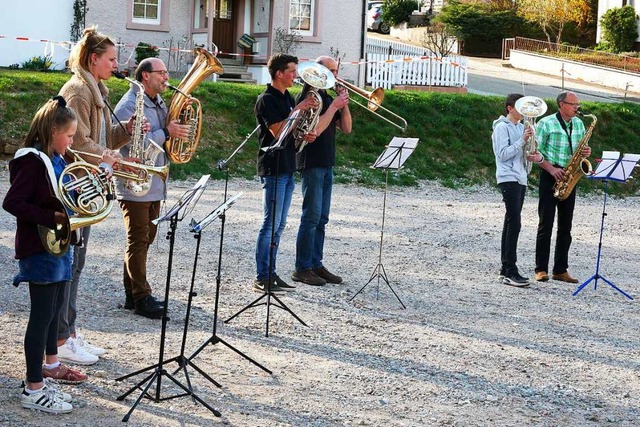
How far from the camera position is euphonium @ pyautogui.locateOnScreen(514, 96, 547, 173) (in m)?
10.2

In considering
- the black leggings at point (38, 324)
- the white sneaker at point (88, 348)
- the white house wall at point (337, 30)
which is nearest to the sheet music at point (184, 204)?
the black leggings at point (38, 324)

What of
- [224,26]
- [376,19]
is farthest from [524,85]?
[376,19]

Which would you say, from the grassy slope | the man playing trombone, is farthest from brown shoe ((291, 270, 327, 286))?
the grassy slope

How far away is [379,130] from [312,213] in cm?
1022

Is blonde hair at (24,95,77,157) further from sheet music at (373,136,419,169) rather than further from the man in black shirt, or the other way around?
sheet music at (373,136,419,169)

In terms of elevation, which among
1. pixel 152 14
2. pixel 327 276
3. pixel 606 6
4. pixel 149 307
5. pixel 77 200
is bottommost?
pixel 327 276

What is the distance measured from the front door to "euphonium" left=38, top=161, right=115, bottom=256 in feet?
74.0

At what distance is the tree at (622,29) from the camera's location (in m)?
38.8

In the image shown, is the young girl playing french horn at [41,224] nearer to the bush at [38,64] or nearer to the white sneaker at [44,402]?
the white sneaker at [44,402]

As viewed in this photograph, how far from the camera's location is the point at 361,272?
34.9 feet

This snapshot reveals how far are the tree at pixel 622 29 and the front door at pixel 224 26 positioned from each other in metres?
17.2

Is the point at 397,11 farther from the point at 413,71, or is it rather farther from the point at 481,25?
the point at 413,71

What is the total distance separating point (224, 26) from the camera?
28250 mm

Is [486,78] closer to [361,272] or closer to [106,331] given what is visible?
[361,272]
